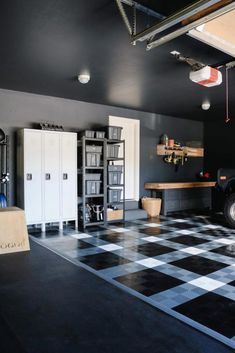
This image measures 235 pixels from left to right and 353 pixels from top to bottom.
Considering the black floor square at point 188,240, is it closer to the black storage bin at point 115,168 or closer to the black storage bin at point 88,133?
the black storage bin at point 115,168

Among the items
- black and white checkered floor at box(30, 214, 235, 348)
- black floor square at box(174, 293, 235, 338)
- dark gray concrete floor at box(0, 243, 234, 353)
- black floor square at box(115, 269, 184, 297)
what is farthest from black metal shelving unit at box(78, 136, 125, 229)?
dark gray concrete floor at box(0, 243, 234, 353)

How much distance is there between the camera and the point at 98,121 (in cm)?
740

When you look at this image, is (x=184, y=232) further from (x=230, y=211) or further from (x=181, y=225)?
(x=230, y=211)

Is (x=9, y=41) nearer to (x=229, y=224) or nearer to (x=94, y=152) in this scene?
(x=94, y=152)

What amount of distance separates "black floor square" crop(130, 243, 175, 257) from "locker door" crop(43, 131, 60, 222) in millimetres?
2107

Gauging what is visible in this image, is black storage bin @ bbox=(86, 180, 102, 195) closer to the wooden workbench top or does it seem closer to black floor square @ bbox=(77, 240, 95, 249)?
black floor square @ bbox=(77, 240, 95, 249)

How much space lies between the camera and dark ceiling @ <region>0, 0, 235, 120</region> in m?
2.96

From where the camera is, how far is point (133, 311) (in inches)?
72.0

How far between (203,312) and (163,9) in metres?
2.91

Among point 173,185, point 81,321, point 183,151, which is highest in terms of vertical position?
point 183,151

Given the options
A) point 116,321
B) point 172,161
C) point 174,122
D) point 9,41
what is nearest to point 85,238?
point 9,41

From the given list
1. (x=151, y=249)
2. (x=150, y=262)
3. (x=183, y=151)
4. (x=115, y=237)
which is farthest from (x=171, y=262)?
(x=183, y=151)

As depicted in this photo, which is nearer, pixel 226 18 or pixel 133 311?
pixel 133 311

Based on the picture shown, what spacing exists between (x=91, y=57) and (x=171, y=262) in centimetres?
311
